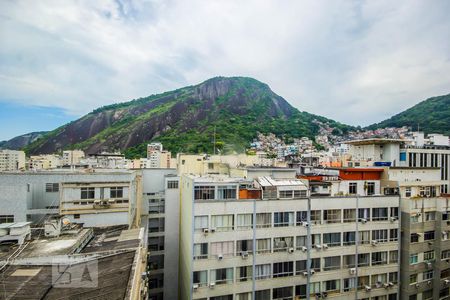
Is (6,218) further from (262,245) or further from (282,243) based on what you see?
(282,243)

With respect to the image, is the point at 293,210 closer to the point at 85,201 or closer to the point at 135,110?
the point at 85,201

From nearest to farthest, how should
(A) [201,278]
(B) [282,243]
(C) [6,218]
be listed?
(C) [6,218]
(A) [201,278]
(B) [282,243]

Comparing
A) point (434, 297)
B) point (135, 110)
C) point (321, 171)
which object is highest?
point (135, 110)

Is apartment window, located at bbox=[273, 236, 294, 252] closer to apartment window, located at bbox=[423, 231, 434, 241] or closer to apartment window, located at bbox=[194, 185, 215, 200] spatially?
apartment window, located at bbox=[194, 185, 215, 200]

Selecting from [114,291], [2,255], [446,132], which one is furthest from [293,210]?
[446,132]

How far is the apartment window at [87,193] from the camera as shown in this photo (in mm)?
20219

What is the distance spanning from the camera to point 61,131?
550ft

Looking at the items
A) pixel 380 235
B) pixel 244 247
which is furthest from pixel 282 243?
pixel 380 235

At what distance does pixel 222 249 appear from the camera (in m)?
19.5

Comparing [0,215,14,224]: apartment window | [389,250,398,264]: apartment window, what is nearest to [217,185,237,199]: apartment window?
[389,250,398,264]: apartment window

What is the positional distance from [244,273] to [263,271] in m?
1.56

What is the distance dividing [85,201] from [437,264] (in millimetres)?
32585

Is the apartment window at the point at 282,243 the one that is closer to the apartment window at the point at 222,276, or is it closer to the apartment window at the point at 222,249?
the apartment window at the point at 222,249

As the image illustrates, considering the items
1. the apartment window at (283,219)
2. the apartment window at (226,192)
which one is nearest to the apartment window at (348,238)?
the apartment window at (283,219)
